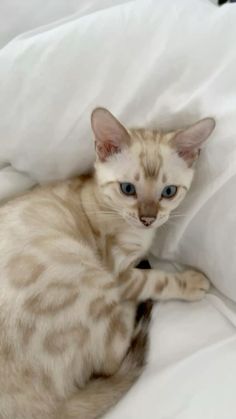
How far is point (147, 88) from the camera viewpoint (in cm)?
119

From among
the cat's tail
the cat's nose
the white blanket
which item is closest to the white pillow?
the white blanket

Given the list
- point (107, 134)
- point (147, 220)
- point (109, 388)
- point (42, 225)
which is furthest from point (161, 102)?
point (109, 388)

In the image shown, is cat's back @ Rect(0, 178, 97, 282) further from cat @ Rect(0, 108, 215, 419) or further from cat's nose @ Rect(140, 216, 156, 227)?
cat's nose @ Rect(140, 216, 156, 227)

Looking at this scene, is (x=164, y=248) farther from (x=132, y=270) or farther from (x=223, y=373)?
(x=223, y=373)

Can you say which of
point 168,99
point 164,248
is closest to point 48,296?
point 164,248

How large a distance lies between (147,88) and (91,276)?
0.46 meters

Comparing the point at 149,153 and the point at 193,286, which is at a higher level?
the point at 149,153

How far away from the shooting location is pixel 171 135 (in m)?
1.16

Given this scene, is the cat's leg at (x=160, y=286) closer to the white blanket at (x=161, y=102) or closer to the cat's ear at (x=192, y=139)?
the white blanket at (x=161, y=102)

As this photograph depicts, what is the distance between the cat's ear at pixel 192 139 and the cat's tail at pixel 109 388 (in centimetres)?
42

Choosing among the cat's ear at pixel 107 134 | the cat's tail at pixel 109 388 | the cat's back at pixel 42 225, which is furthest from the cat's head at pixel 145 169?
the cat's tail at pixel 109 388

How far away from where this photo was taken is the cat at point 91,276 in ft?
3.31

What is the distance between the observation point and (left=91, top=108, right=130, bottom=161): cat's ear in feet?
3.55

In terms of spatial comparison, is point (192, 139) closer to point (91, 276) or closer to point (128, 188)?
point (128, 188)
